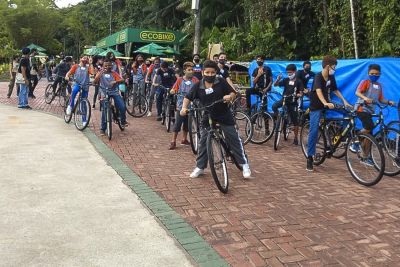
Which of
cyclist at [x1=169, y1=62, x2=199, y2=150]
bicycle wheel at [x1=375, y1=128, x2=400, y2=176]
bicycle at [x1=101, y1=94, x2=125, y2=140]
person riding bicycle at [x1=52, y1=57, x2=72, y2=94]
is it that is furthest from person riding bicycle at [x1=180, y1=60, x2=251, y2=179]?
person riding bicycle at [x1=52, y1=57, x2=72, y2=94]

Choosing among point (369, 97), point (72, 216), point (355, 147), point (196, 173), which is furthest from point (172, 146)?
point (72, 216)

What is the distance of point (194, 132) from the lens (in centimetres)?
846

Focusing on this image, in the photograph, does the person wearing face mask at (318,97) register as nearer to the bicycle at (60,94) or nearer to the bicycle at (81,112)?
the bicycle at (81,112)

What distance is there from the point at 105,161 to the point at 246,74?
37.4 feet

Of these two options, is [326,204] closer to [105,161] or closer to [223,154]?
[223,154]

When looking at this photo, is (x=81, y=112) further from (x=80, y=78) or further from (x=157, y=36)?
(x=157, y=36)

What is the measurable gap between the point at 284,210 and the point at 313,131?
7.49 ft

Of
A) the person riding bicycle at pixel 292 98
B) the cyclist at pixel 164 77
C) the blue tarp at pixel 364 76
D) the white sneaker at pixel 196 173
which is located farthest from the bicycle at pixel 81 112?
the blue tarp at pixel 364 76

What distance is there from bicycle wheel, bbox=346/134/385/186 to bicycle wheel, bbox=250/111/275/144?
2.82m

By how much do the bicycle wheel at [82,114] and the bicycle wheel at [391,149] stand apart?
6386 mm

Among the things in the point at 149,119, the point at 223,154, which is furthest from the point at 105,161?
the point at 149,119

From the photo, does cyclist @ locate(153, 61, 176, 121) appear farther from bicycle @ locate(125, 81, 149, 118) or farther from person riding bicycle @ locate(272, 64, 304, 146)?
person riding bicycle @ locate(272, 64, 304, 146)

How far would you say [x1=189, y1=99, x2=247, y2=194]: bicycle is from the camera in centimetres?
592

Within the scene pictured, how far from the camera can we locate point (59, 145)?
8719 mm
